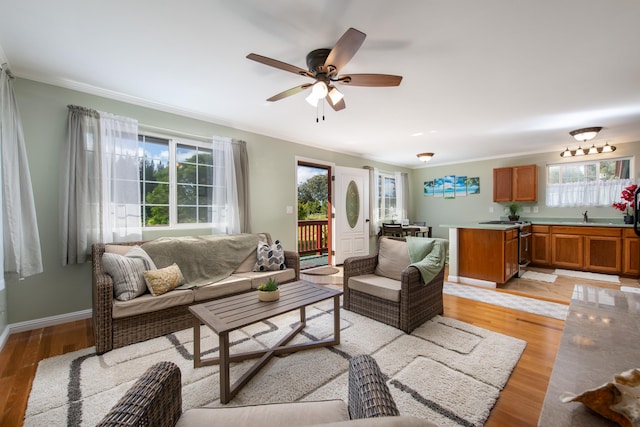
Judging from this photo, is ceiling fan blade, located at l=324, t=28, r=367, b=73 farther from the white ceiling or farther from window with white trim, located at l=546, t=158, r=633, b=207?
window with white trim, located at l=546, t=158, r=633, b=207

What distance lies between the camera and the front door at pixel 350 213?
5402 millimetres

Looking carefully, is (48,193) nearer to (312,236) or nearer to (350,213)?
(350,213)

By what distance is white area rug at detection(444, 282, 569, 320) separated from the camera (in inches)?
118

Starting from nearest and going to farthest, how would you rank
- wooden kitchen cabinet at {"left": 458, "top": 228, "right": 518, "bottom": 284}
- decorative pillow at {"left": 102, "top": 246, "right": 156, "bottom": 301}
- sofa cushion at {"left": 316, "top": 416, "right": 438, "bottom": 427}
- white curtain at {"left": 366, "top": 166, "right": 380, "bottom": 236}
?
sofa cushion at {"left": 316, "top": 416, "right": 438, "bottom": 427} → decorative pillow at {"left": 102, "top": 246, "right": 156, "bottom": 301} → wooden kitchen cabinet at {"left": 458, "top": 228, "right": 518, "bottom": 284} → white curtain at {"left": 366, "top": 166, "right": 380, "bottom": 236}

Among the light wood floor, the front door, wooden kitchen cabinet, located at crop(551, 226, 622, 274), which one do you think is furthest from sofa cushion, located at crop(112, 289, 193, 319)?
wooden kitchen cabinet, located at crop(551, 226, 622, 274)

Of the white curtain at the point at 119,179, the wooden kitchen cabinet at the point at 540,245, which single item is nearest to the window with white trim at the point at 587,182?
the wooden kitchen cabinet at the point at 540,245

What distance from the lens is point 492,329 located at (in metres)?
2.60

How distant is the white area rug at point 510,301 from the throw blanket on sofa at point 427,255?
1249 millimetres

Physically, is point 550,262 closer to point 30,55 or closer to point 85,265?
point 85,265

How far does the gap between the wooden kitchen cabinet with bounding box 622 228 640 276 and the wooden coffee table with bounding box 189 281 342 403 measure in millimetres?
5403

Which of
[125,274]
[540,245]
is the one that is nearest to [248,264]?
[125,274]

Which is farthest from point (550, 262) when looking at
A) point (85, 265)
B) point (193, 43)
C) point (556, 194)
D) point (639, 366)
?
point (85, 265)

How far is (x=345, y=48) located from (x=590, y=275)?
5.82 metres

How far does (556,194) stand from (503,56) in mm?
4779
